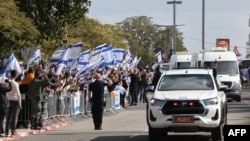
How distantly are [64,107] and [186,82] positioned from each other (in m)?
7.99

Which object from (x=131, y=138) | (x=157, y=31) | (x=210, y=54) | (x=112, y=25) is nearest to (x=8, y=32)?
(x=131, y=138)

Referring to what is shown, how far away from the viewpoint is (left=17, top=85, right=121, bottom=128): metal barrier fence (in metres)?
21.3

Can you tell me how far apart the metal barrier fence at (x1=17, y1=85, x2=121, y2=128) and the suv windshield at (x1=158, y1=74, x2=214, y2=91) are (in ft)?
18.5

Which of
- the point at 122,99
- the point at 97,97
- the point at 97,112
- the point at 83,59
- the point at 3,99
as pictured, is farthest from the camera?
the point at 122,99

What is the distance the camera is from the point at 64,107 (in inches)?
931

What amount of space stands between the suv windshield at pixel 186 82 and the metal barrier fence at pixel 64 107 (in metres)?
5.63

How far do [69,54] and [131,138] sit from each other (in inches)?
365

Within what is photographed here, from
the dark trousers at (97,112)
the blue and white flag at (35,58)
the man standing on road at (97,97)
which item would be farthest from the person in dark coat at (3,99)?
the blue and white flag at (35,58)

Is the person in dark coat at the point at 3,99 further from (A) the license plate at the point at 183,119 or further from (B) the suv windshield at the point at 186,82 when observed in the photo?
(A) the license plate at the point at 183,119

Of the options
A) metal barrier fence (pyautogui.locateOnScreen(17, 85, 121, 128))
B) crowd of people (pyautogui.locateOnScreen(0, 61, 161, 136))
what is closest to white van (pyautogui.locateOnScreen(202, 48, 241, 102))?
metal barrier fence (pyautogui.locateOnScreen(17, 85, 121, 128))

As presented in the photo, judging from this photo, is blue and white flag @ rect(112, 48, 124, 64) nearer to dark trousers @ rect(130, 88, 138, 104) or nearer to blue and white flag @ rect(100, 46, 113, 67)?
dark trousers @ rect(130, 88, 138, 104)

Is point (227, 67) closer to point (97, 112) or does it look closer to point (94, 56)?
point (94, 56)

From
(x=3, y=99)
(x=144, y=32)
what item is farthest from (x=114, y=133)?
(x=144, y=32)

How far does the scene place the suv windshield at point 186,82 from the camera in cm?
1644
